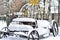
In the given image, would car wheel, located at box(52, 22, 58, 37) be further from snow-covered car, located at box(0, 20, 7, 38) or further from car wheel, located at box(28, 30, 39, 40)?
snow-covered car, located at box(0, 20, 7, 38)

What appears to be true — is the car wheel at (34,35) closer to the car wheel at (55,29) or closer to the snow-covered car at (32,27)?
the snow-covered car at (32,27)

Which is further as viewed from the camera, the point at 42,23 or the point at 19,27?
the point at 42,23

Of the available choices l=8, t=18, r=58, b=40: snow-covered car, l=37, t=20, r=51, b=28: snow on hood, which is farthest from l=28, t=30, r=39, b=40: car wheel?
l=37, t=20, r=51, b=28: snow on hood

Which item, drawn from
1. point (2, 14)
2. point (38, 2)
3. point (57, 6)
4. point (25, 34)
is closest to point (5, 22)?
point (2, 14)

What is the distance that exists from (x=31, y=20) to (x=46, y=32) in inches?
5.8

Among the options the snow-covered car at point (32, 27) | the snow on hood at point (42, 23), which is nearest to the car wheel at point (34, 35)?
the snow-covered car at point (32, 27)

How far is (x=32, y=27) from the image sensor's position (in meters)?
1.61

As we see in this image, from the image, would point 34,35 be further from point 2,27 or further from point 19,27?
point 2,27

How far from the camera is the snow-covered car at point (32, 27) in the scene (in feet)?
5.10

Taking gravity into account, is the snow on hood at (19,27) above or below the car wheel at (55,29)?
above

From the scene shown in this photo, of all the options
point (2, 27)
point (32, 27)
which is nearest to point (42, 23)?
point (32, 27)

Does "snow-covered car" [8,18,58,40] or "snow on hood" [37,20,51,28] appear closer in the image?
"snow-covered car" [8,18,58,40]

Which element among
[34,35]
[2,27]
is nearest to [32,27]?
[34,35]

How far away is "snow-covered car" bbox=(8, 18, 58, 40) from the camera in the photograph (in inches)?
61.2
